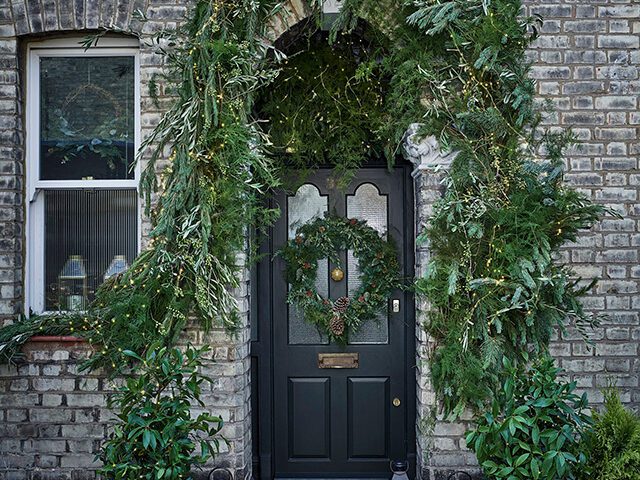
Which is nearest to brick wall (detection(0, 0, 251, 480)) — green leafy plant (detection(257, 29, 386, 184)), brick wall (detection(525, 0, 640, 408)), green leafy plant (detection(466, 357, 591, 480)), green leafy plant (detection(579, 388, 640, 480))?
green leafy plant (detection(257, 29, 386, 184))

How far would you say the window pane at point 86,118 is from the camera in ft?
17.6

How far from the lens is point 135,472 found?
418 cm

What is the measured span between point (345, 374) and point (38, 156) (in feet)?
9.06

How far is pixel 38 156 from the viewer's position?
5379mm

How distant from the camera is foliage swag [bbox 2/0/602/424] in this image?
4664mm

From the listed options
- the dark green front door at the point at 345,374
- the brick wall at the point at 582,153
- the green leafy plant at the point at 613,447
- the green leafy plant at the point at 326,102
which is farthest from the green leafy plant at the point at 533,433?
the green leafy plant at the point at 326,102

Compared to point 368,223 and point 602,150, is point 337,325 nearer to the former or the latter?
point 368,223

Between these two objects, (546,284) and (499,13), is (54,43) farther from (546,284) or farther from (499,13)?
(546,284)

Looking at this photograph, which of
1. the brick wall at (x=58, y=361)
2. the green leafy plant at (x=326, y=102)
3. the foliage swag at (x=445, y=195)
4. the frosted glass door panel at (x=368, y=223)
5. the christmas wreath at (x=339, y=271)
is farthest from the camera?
the frosted glass door panel at (x=368, y=223)

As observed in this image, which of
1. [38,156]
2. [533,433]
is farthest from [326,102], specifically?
[533,433]

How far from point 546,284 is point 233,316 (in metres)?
1.98

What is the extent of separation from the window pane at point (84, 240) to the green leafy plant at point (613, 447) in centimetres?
326

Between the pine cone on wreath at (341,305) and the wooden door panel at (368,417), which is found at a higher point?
the pine cone on wreath at (341,305)

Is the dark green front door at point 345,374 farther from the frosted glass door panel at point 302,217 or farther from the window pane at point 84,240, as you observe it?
the window pane at point 84,240
